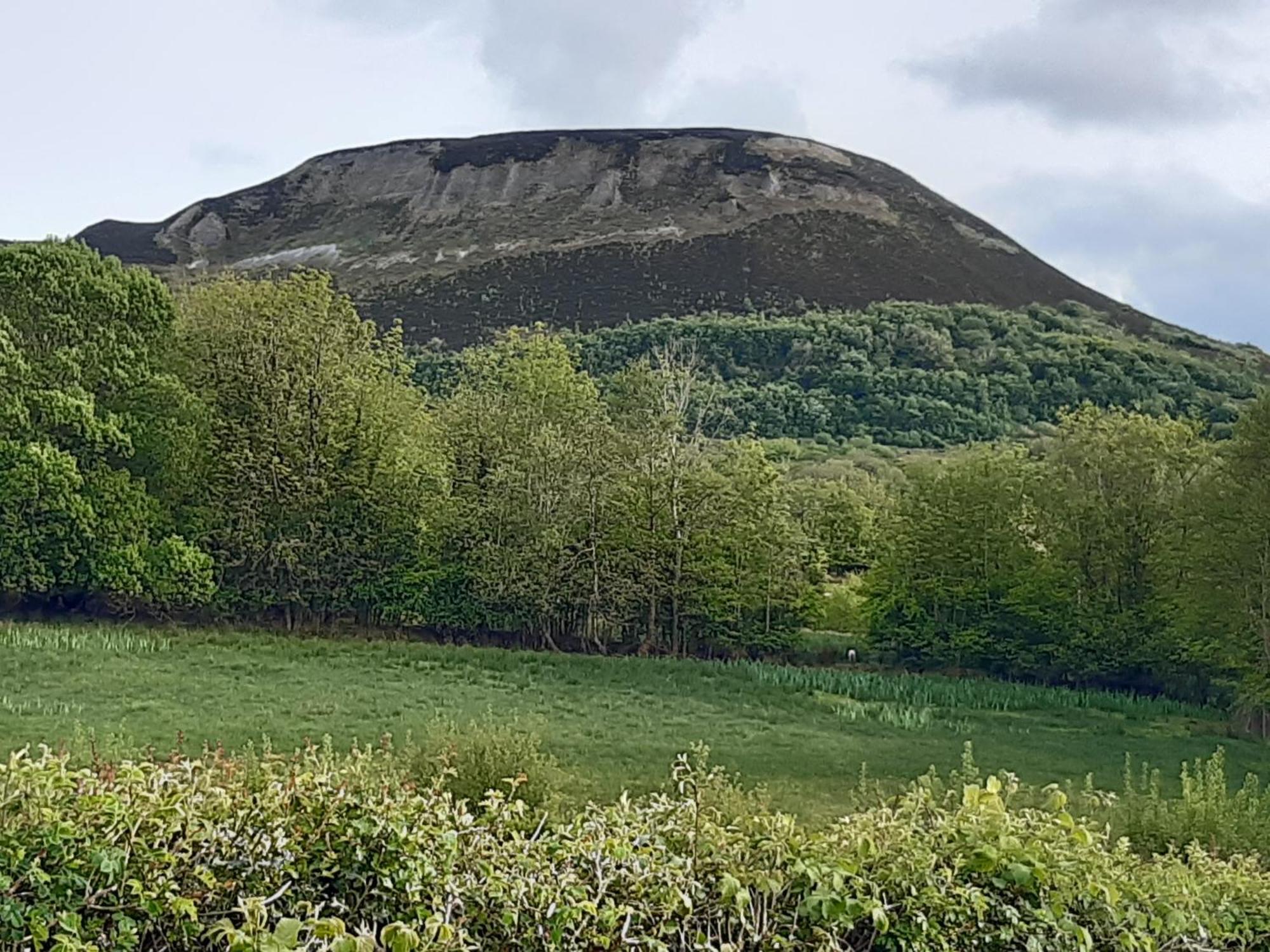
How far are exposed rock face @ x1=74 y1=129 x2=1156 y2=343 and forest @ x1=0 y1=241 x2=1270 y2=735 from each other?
2365 inches

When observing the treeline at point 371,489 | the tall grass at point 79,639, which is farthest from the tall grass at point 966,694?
the tall grass at point 79,639

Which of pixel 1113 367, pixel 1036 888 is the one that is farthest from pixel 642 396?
pixel 1113 367

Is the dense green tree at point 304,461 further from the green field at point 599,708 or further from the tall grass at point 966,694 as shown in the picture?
the tall grass at point 966,694

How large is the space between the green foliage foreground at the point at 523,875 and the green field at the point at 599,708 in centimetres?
784

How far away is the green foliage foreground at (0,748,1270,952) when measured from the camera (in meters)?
2.77

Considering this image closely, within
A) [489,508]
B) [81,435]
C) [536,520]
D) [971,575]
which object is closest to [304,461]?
[489,508]

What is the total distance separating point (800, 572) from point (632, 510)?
15.5 ft

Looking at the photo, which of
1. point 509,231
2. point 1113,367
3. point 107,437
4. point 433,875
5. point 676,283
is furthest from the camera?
point 509,231

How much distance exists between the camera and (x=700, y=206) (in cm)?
11850

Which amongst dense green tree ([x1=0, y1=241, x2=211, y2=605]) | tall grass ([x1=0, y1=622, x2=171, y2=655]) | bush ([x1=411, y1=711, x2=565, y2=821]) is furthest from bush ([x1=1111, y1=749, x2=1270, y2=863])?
dense green tree ([x1=0, y1=241, x2=211, y2=605])

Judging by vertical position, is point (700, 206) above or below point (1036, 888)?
above

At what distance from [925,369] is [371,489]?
5858 centimetres

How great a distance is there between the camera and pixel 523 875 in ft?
10.0

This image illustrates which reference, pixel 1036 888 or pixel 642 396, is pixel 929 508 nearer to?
pixel 642 396
